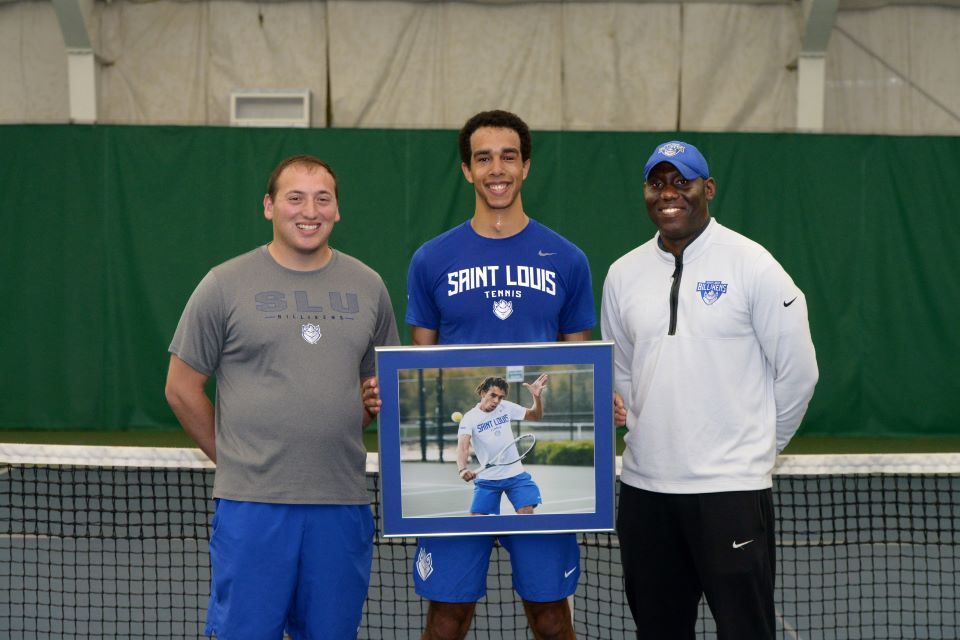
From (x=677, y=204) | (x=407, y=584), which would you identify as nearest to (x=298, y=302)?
(x=677, y=204)

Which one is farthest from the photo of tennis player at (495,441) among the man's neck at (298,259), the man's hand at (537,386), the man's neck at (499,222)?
the man's neck at (499,222)

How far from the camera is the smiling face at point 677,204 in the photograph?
2842 millimetres

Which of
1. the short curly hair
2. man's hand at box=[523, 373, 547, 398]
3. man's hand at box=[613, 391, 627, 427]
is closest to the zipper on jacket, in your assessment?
man's hand at box=[613, 391, 627, 427]

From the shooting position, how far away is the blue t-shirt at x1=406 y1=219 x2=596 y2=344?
296 cm

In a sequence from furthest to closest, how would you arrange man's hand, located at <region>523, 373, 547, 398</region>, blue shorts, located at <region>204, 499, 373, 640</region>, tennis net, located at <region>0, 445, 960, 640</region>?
tennis net, located at <region>0, 445, 960, 640</region> < man's hand, located at <region>523, 373, 547, 398</region> < blue shorts, located at <region>204, 499, 373, 640</region>

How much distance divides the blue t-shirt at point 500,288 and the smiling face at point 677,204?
0.29m

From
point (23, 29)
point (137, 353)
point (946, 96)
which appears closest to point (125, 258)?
point (137, 353)

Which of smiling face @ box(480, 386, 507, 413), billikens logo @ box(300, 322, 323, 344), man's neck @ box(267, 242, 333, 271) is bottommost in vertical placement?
smiling face @ box(480, 386, 507, 413)

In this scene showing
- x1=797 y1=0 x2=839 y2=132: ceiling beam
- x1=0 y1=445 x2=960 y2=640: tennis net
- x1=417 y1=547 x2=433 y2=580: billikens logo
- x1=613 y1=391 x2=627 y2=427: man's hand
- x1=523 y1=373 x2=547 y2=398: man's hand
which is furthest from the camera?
x1=797 y1=0 x2=839 y2=132: ceiling beam

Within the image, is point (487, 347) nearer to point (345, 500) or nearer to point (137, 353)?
point (345, 500)

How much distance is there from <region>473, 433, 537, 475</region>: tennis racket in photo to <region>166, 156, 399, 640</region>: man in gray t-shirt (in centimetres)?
37

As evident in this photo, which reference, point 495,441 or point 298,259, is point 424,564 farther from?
point 298,259

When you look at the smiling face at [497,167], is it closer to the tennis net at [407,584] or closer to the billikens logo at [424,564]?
the billikens logo at [424,564]

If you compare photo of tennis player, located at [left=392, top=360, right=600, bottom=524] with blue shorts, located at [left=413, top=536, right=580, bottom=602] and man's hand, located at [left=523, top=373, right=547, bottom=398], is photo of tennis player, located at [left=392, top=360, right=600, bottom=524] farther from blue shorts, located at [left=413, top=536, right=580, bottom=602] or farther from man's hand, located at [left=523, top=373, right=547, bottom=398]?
blue shorts, located at [left=413, top=536, right=580, bottom=602]
